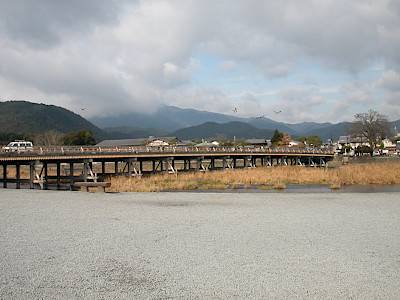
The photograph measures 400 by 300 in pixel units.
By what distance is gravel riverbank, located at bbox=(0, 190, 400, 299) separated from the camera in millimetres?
5895

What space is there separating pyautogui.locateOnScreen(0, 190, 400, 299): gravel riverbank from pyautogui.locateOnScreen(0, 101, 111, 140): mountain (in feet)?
437

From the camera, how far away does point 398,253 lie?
311 inches

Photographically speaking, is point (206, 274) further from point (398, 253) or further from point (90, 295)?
point (398, 253)

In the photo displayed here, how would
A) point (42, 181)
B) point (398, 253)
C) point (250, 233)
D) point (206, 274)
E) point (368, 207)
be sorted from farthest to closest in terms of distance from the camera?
point (42, 181) < point (368, 207) < point (250, 233) < point (398, 253) < point (206, 274)

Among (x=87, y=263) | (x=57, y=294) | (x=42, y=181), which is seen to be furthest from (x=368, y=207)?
(x=42, y=181)

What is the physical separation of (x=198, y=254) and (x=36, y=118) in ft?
519

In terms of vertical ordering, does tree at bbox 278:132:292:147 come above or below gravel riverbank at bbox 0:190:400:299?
above

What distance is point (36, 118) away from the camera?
147 meters

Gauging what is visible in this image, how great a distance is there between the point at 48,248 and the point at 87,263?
1.61m

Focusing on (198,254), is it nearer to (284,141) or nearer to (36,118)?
(284,141)

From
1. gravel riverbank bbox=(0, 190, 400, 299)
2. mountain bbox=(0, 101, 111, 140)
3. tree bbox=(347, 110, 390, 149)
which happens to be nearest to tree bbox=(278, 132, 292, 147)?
tree bbox=(347, 110, 390, 149)

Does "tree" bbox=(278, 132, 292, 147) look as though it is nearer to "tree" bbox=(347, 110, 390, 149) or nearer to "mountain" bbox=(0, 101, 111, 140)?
"tree" bbox=(347, 110, 390, 149)

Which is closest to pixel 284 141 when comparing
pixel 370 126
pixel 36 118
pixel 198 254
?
pixel 370 126

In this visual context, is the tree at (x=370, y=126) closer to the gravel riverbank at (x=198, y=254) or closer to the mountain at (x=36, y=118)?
the gravel riverbank at (x=198, y=254)
